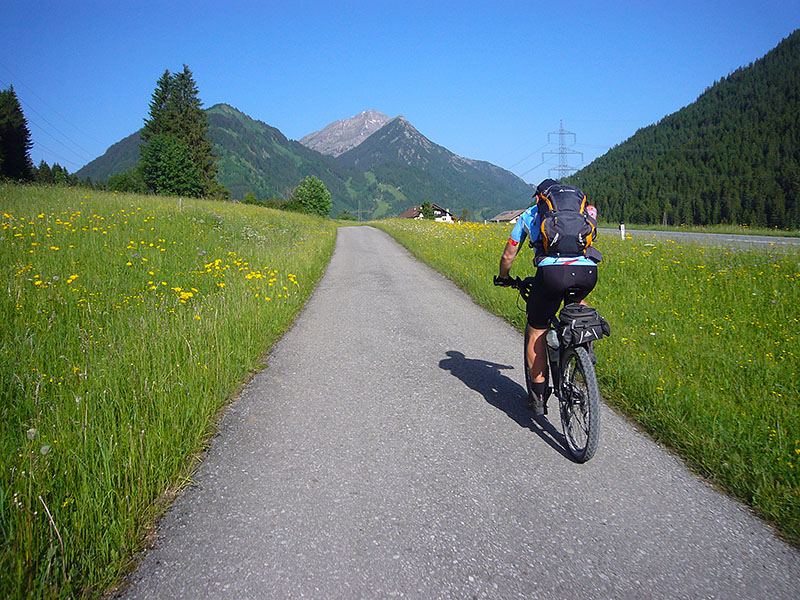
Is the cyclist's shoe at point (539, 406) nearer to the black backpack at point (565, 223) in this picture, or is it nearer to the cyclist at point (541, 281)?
the cyclist at point (541, 281)

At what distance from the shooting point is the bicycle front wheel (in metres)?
3.24

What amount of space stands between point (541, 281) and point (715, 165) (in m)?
83.5

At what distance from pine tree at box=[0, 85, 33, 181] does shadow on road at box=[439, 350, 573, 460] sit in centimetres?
5038

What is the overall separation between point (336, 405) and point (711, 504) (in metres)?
2.84

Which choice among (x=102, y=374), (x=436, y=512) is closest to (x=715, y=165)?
(x=436, y=512)

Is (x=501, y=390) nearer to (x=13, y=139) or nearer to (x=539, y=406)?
(x=539, y=406)

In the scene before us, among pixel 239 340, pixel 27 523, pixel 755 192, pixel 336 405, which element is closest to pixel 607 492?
pixel 336 405

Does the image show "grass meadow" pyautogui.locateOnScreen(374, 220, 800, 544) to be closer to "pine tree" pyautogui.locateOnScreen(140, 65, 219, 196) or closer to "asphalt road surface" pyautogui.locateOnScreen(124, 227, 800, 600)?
"asphalt road surface" pyautogui.locateOnScreen(124, 227, 800, 600)

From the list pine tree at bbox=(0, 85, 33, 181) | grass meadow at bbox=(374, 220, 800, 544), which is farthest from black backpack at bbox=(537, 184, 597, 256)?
pine tree at bbox=(0, 85, 33, 181)

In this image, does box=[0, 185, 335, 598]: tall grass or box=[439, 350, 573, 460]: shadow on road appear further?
box=[439, 350, 573, 460]: shadow on road

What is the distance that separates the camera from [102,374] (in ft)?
12.6

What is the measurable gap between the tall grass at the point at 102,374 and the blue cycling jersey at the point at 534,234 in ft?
9.22

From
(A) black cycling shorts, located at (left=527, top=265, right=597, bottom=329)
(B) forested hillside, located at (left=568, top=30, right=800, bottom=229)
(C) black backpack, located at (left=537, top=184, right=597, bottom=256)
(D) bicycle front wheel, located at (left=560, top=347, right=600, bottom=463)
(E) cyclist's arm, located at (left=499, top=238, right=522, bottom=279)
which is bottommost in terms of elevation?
(D) bicycle front wheel, located at (left=560, top=347, right=600, bottom=463)

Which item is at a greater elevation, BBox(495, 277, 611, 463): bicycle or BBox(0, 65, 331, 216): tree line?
BBox(0, 65, 331, 216): tree line
